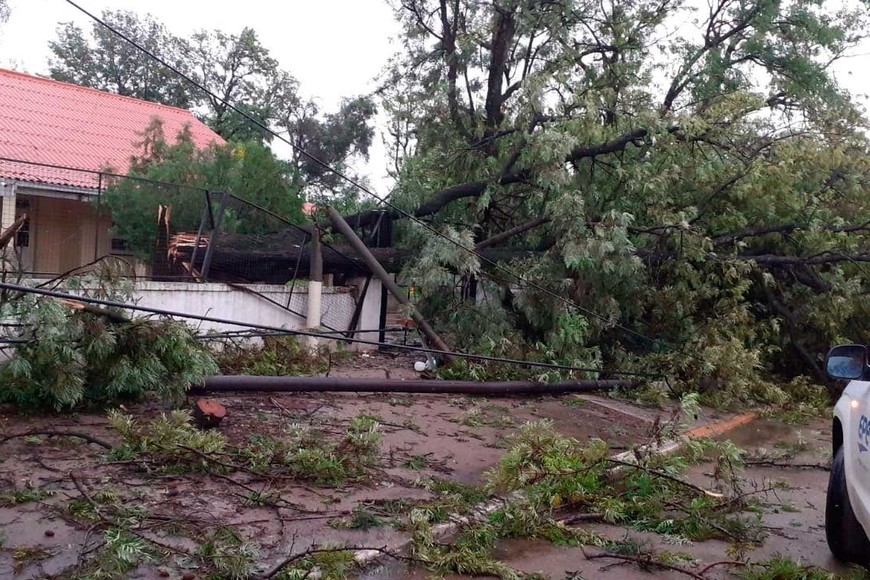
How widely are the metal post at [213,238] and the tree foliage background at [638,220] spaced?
120 inches

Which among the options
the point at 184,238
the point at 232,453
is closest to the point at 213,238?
the point at 184,238

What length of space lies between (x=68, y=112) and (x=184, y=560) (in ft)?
57.8

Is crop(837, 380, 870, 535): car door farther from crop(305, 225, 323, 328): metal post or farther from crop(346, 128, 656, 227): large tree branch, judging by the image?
crop(305, 225, 323, 328): metal post

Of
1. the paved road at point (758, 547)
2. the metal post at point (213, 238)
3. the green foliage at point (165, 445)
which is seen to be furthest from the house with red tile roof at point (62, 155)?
the paved road at point (758, 547)

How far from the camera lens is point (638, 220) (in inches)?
480

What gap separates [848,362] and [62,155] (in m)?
16.3

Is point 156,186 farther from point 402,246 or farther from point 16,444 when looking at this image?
point 16,444

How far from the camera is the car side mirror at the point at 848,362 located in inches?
170

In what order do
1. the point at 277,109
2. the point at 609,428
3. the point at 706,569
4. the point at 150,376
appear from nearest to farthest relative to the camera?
the point at 706,569, the point at 150,376, the point at 609,428, the point at 277,109

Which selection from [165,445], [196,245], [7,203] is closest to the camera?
[165,445]

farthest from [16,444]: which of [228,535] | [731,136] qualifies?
[731,136]

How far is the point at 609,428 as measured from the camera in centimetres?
922

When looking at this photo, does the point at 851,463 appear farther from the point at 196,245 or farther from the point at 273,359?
the point at 196,245

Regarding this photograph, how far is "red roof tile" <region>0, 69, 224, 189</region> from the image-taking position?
51.0 feet
